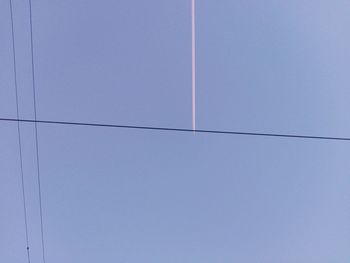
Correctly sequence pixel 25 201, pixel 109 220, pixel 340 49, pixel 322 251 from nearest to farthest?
pixel 340 49
pixel 322 251
pixel 109 220
pixel 25 201

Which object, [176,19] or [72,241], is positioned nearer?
[176,19]

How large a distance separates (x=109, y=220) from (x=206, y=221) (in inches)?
18.6

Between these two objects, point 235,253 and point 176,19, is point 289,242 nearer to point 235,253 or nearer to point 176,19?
point 235,253

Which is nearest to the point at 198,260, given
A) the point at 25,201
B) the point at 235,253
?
the point at 235,253

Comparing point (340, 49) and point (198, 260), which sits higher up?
point (340, 49)

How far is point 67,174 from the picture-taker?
167 cm

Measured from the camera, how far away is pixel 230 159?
1439 mm

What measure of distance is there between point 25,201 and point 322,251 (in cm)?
142

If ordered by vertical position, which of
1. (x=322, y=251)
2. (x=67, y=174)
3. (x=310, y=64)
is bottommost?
(x=322, y=251)

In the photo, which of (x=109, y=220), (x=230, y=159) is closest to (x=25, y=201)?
(x=109, y=220)

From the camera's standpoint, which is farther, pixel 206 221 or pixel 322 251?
pixel 206 221

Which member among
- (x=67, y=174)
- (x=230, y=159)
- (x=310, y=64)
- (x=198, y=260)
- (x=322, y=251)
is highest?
(x=310, y=64)

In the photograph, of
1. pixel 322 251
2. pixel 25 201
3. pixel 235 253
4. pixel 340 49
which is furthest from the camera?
Result: pixel 25 201

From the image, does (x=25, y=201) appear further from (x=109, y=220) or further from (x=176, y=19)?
(x=176, y=19)
